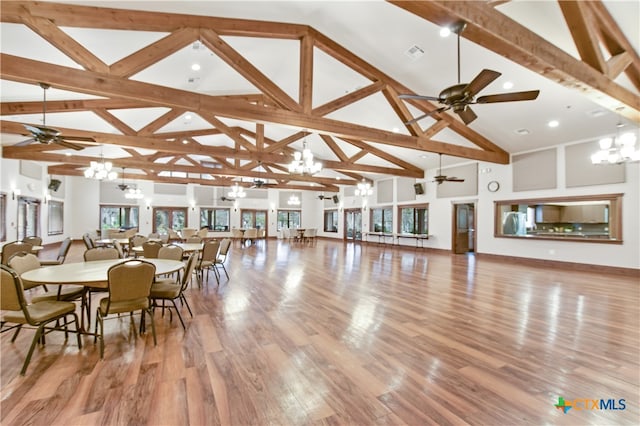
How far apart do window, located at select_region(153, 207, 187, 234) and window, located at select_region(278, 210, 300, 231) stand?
5.30m

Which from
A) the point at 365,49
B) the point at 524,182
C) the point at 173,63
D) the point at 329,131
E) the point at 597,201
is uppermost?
the point at 365,49

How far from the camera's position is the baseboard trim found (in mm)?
6666

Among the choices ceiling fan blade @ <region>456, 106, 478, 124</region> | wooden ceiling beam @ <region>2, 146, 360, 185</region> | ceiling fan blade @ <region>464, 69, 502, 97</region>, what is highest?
wooden ceiling beam @ <region>2, 146, 360, 185</region>

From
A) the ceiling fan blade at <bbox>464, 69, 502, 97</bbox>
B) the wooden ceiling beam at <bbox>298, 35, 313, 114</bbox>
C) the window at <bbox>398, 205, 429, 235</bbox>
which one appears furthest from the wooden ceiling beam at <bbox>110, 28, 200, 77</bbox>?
the window at <bbox>398, 205, 429, 235</bbox>

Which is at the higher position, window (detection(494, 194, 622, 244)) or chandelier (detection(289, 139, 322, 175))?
chandelier (detection(289, 139, 322, 175))

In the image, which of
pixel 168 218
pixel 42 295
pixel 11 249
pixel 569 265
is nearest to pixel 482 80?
pixel 42 295

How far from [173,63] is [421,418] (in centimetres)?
616

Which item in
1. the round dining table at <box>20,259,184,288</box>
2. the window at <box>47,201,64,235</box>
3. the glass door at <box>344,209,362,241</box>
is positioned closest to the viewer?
the round dining table at <box>20,259,184,288</box>

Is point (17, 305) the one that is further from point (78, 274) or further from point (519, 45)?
point (519, 45)

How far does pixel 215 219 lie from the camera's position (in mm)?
16750

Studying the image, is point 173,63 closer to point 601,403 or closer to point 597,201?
point 601,403

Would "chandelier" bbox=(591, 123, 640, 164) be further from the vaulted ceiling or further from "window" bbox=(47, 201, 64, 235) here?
"window" bbox=(47, 201, 64, 235)

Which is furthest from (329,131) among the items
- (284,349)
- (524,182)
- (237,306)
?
(524,182)

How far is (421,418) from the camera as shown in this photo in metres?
1.86
